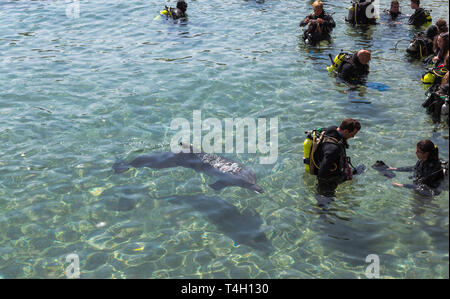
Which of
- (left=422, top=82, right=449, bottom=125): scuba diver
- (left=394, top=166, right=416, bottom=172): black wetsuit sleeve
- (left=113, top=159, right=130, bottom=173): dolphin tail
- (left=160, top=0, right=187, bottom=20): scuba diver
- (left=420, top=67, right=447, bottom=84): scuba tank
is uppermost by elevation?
(left=160, top=0, right=187, bottom=20): scuba diver

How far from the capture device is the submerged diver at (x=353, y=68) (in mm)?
10219

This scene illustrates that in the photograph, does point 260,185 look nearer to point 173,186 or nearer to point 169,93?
point 173,186

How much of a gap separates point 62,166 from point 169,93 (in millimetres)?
3659

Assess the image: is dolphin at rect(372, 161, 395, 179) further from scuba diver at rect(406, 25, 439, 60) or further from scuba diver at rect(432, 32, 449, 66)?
scuba diver at rect(406, 25, 439, 60)

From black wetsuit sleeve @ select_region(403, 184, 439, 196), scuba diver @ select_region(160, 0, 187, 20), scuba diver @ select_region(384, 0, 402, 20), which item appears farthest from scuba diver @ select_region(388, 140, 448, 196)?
scuba diver @ select_region(160, 0, 187, 20)

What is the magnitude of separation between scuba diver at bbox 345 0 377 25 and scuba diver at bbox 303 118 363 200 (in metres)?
9.67

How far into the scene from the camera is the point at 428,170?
6277 millimetres

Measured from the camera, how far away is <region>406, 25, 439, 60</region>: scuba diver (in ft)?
Result: 38.6

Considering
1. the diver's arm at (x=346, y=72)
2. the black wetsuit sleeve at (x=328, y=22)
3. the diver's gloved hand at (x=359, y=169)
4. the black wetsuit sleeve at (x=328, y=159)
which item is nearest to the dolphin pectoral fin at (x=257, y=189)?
the black wetsuit sleeve at (x=328, y=159)

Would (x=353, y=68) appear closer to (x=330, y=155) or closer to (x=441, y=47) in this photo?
(x=441, y=47)

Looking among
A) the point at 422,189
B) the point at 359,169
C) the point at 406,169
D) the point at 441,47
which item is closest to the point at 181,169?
the point at 359,169

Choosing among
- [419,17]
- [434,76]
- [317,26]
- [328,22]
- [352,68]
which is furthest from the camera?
[419,17]

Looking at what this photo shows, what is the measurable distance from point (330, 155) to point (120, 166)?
390 centimetres
